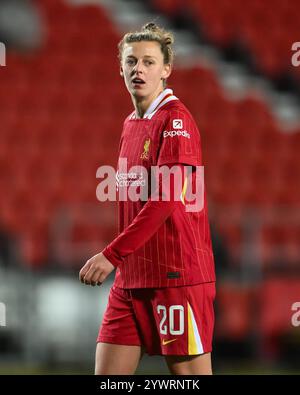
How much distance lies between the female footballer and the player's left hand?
3.5 inches

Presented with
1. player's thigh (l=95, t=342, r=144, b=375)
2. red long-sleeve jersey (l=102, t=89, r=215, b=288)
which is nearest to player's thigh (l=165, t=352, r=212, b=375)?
player's thigh (l=95, t=342, r=144, b=375)

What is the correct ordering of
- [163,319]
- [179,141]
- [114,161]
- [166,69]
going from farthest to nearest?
[114,161]
[166,69]
[163,319]
[179,141]

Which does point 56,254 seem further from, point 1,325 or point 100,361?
point 100,361

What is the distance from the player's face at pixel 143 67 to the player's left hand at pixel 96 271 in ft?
2.11

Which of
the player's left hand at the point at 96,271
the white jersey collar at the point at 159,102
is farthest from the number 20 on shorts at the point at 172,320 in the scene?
the white jersey collar at the point at 159,102

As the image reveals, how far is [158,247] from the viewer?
326 centimetres

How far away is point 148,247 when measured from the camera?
10.7 ft

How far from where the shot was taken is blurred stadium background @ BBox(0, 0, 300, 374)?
6.77 meters

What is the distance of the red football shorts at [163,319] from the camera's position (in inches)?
127

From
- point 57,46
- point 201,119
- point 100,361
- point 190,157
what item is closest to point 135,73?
point 190,157

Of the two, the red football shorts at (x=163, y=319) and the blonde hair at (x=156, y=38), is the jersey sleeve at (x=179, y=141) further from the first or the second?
the red football shorts at (x=163, y=319)

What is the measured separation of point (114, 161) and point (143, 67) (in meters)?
5.30

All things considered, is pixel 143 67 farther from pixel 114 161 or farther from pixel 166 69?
pixel 114 161

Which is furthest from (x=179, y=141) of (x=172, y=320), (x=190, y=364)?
(x=190, y=364)
